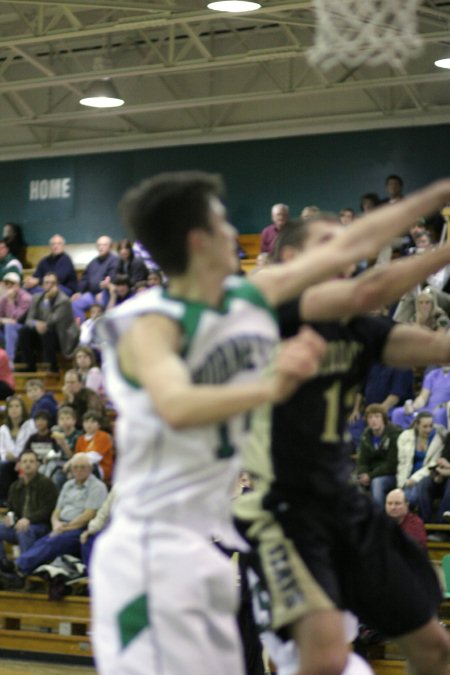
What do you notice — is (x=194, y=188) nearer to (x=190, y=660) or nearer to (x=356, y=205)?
(x=190, y=660)

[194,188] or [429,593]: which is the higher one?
[194,188]

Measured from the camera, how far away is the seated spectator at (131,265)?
731 inches

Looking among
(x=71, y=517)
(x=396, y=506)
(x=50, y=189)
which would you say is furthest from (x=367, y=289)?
(x=50, y=189)

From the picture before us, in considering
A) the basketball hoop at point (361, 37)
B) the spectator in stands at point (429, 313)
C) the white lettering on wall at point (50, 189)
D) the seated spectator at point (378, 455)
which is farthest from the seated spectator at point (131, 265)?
the basketball hoop at point (361, 37)

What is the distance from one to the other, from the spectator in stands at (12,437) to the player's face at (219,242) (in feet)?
38.3

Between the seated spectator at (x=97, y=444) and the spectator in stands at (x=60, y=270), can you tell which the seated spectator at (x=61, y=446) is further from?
the spectator in stands at (x=60, y=270)

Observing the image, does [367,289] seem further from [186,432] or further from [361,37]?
[361,37]

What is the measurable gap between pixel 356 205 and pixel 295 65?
2615 mm

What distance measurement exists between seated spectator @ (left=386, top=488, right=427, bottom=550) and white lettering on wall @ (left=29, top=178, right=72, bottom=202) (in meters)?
15.8

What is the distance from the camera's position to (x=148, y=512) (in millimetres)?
3836

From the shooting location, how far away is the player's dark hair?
3832 millimetres

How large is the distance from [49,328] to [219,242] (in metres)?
14.7

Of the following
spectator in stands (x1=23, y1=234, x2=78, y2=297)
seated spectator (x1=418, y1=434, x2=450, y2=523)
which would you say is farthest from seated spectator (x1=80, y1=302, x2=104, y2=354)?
seated spectator (x1=418, y1=434, x2=450, y2=523)

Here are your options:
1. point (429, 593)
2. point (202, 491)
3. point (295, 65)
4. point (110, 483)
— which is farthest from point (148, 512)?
point (295, 65)
